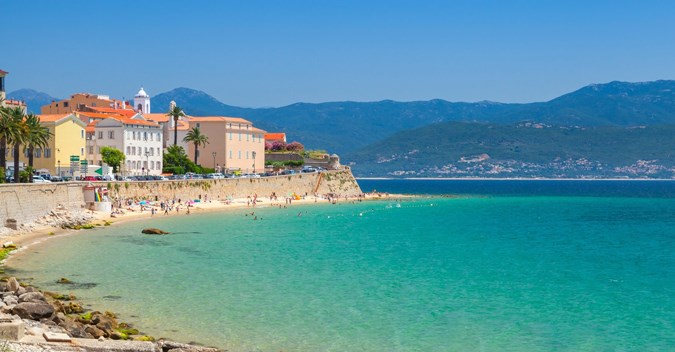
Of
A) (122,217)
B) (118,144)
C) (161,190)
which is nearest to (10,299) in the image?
(122,217)

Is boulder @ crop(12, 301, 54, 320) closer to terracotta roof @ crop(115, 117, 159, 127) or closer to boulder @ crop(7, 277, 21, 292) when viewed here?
boulder @ crop(7, 277, 21, 292)

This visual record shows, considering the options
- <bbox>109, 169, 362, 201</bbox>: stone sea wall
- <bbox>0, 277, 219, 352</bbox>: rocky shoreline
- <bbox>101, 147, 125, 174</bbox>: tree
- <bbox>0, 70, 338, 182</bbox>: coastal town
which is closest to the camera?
<bbox>0, 277, 219, 352</bbox>: rocky shoreline

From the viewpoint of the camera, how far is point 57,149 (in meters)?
75.8

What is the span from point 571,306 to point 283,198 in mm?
68473

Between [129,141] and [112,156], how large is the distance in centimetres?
512

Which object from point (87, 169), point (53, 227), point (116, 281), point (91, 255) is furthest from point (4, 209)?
point (87, 169)

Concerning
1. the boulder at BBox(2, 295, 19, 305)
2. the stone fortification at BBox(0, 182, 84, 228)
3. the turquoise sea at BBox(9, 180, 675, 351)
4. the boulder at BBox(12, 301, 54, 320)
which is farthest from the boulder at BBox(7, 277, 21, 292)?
the stone fortification at BBox(0, 182, 84, 228)

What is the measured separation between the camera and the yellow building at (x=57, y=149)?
75.2 metres

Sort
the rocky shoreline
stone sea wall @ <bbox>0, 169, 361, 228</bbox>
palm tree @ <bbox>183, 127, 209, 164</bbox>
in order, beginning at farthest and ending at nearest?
palm tree @ <bbox>183, 127, 209, 164</bbox> < stone sea wall @ <bbox>0, 169, 361, 228</bbox> < the rocky shoreline

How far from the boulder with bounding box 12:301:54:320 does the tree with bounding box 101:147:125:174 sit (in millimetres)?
58751

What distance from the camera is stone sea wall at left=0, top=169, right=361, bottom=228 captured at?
167ft

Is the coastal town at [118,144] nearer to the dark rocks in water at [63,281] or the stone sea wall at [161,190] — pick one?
the stone sea wall at [161,190]

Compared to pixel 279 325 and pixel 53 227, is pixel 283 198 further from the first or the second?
pixel 279 325

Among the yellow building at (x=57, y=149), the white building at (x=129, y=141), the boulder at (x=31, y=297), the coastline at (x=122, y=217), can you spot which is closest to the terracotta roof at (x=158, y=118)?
the white building at (x=129, y=141)
